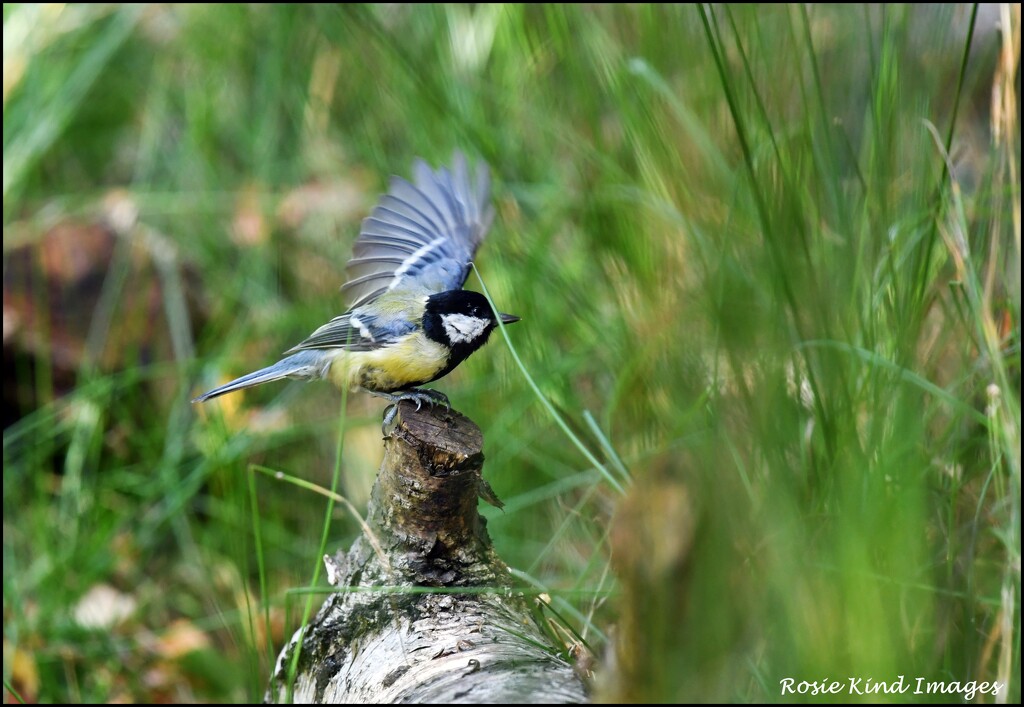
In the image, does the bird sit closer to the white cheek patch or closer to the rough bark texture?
the white cheek patch

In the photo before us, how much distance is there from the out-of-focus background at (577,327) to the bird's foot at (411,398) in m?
0.14

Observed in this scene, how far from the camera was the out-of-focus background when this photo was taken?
0.96 m

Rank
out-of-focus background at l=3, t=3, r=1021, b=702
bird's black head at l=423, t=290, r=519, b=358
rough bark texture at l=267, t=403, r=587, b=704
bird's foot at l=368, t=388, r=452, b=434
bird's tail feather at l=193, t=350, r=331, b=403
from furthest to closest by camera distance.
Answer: bird's tail feather at l=193, t=350, r=331, b=403 < bird's black head at l=423, t=290, r=519, b=358 < bird's foot at l=368, t=388, r=452, b=434 < rough bark texture at l=267, t=403, r=587, b=704 < out-of-focus background at l=3, t=3, r=1021, b=702

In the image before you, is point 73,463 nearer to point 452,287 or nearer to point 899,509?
point 452,287

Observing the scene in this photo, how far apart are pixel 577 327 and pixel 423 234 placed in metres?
0.40

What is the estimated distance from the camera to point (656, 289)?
5.26 feet

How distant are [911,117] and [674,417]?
0.64m

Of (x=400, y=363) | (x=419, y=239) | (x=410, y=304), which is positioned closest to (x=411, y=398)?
(x=400, y=363)

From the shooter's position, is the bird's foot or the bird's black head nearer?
the bird's foot

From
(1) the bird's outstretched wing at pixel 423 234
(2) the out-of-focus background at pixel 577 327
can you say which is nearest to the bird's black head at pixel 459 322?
(2) the out-of-focus background at pixel 577 327

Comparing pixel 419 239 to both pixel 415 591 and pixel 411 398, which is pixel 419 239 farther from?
pixel 415 591

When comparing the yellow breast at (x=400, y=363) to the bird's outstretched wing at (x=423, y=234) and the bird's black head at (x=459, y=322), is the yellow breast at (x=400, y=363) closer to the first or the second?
the bird's black head at (x=459, y=322)

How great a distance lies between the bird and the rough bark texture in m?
0.25

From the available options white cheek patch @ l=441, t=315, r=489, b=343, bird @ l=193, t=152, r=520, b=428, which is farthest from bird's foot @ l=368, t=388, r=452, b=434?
white cheek patch @ l=441, t=315, r=489, b=343
